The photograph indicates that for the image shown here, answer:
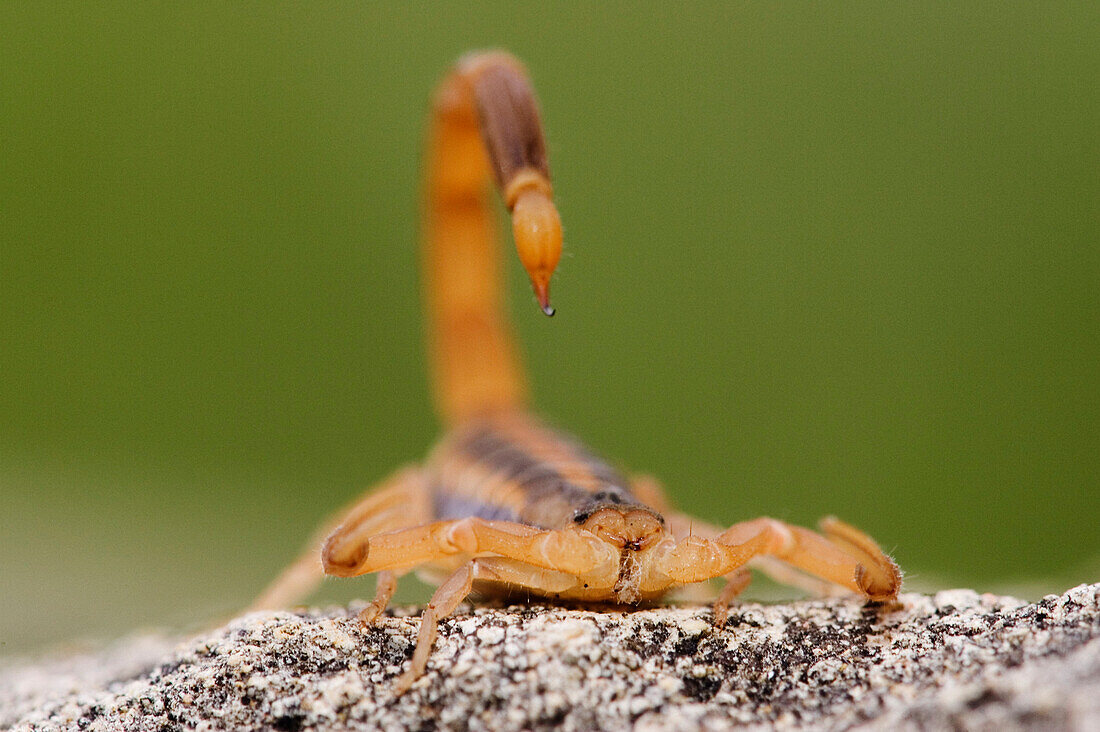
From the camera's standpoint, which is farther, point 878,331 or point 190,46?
point 190,46

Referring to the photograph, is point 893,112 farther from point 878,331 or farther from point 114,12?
point 114,12

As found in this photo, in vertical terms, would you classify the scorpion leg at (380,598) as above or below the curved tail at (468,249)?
below

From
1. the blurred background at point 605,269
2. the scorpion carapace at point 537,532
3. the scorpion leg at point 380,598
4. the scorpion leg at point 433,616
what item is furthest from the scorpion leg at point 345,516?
the blurred background at point 605,269

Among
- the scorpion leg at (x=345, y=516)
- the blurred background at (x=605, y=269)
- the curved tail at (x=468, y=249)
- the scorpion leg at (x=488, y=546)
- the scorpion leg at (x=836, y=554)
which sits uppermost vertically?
the blurred background at (x=605, y=269)

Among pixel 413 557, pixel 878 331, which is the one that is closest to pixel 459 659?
pixel 413 557

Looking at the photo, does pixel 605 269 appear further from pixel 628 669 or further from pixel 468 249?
pixel 628 669

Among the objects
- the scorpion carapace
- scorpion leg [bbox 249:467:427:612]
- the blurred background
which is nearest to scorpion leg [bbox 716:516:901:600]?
the scorpion carapace

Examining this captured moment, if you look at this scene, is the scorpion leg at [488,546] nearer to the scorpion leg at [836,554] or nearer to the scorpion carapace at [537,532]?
the scorpion carapace at [537,532]
